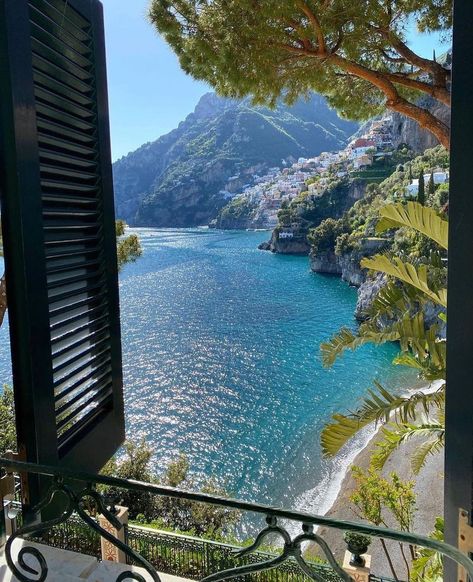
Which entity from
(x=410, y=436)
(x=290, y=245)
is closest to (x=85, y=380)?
(x=410, y=436)

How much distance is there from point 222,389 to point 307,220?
29139mm

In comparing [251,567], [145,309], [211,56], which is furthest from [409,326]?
[145,309]

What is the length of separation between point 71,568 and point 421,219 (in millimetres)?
2411

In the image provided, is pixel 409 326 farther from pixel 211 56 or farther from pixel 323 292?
pixel 323 292

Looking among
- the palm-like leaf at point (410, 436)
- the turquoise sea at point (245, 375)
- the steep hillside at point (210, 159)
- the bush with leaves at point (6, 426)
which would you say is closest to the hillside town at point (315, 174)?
the steep hillside at point (210, 159)

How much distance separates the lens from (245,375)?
19.9 meters

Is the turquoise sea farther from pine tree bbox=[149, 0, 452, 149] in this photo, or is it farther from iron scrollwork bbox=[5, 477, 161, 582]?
iron scrollwork bbox=[5, 477, 161, 582]

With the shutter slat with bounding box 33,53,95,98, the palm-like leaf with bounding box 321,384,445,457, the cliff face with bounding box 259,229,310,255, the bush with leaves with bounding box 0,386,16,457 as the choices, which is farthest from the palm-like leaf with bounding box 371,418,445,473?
the cliff face with bounding box 259,229,310,255

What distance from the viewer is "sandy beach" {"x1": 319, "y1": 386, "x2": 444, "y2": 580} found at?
8105 millimetres

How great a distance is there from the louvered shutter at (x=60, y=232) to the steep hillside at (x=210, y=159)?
7207 cm

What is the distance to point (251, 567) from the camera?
3.30 ft

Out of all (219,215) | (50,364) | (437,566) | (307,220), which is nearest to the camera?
(50,364)

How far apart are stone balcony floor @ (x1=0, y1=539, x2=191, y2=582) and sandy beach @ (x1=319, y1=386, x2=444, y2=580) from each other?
21.7 feet

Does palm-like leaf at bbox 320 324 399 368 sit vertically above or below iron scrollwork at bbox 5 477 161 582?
below
